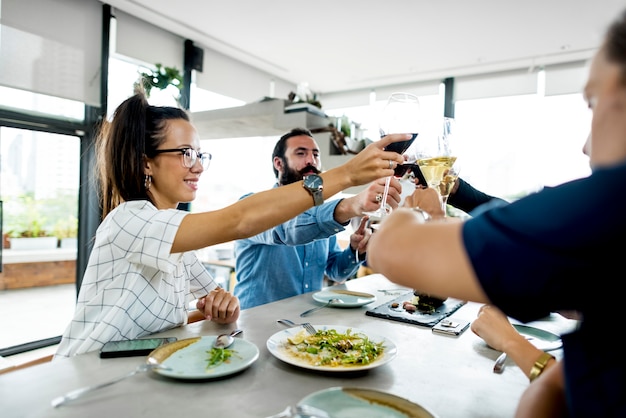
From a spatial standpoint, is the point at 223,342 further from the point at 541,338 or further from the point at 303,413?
the point at 541,338

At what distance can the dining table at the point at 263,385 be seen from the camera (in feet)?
2.40

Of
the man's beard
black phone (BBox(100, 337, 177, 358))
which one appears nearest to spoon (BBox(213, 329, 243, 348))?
black phone (BBox(100, 337, 177, 358))

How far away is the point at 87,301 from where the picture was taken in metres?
1.20

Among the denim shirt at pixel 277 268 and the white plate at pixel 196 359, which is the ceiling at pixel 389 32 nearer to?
the denim shirt at pixel 277 268

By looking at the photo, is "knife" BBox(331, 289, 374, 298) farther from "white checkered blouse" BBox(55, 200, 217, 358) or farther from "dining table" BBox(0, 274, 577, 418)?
"white checkered blouse" BBox(55, 200, 217, 358)

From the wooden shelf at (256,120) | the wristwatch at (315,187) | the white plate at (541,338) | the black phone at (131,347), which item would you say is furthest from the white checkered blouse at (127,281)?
the wooden shelf at (256,120)

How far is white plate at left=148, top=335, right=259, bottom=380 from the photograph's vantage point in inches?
32.8

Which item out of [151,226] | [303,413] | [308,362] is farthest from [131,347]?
[303,413]

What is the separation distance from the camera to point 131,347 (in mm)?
992

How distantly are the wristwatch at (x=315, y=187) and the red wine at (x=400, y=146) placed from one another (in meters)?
0.20

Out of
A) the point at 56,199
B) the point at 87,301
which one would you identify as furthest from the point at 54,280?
the point at 87,301

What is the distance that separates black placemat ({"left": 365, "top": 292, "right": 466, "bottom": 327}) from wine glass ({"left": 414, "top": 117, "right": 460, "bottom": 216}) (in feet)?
1.48

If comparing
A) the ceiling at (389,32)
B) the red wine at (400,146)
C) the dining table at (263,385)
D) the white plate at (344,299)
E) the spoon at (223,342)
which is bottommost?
the dining table at (263,385)

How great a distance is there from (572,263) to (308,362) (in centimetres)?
65
